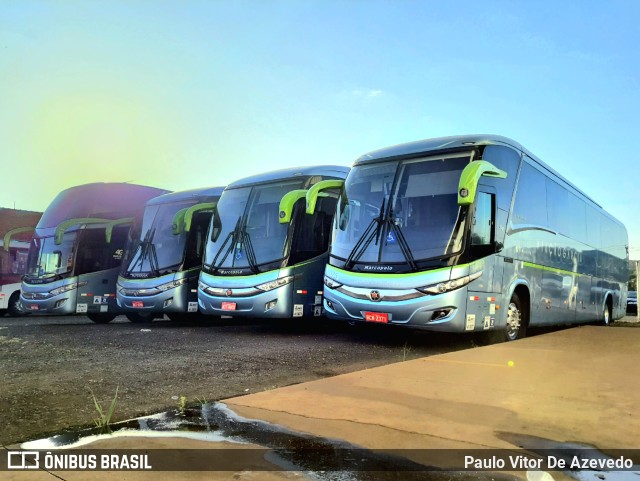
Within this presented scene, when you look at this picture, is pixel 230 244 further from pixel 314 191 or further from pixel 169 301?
pixel 169 301

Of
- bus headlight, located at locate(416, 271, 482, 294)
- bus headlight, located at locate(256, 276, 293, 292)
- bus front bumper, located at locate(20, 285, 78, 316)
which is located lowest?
bus front bumper, located at locate(20, 285, 78, 316)

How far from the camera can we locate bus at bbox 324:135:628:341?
8.98 meters

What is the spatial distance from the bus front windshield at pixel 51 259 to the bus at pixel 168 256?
223 cm

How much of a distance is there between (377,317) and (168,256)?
289 inches

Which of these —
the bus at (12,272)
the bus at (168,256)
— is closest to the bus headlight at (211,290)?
the bus at (168,256)

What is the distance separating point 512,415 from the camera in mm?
4477

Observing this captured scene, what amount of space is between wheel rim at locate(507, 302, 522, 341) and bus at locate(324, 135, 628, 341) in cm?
2

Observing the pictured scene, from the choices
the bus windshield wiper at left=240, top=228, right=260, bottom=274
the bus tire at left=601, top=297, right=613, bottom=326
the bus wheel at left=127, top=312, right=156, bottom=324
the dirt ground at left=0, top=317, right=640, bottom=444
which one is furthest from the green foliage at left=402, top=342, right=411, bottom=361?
the bus wheel at left=127, top=312, right=156, bottom=324

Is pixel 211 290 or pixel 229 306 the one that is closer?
pixel 229 306

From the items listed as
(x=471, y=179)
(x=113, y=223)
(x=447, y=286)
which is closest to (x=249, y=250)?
(x=447, y=286)

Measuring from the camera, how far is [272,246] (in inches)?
468

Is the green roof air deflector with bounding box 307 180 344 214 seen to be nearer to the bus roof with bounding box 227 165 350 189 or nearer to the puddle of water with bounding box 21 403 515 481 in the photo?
the bus roof with bounding box 227 165 350 189

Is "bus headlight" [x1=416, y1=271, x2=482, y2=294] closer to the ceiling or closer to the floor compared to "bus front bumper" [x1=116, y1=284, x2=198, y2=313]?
closer to the ceiling

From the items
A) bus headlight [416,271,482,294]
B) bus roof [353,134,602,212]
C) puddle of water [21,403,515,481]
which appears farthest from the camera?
bus roof [353,134,602,212]
